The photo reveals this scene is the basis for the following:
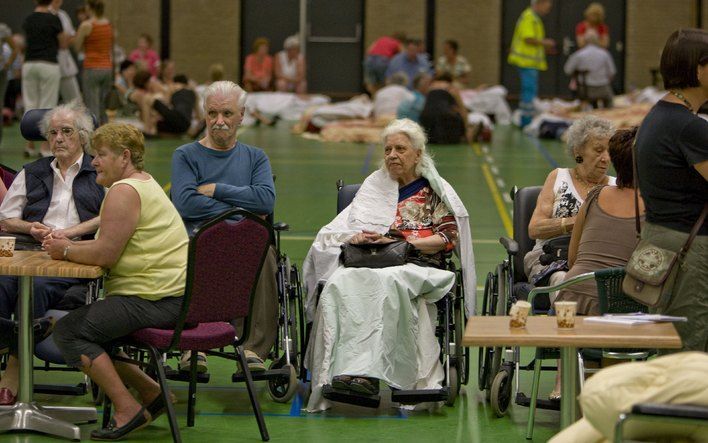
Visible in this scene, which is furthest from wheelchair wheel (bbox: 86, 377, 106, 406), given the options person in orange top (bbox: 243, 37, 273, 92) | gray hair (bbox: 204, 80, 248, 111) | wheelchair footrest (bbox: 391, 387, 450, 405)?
person in orange top (bbox: 243, 37, 273, 92)

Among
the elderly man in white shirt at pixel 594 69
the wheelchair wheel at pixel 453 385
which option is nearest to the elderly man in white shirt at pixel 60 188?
the wheelchair wheel at pixel 453 385

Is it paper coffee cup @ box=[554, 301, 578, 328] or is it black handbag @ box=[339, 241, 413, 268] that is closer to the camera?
paper coffee cup @ box=[554, 301, 578, 328]

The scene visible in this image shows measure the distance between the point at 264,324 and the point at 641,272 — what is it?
2.32 metres

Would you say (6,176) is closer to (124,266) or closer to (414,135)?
(124,266)

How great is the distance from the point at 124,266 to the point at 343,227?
1.50m

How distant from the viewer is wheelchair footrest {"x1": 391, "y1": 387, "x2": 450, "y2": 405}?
19.5ft

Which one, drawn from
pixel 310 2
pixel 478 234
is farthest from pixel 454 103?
pixel 310 2

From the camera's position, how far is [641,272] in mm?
4688

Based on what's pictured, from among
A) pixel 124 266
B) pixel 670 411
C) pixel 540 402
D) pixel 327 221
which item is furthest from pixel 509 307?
pixel 327 221

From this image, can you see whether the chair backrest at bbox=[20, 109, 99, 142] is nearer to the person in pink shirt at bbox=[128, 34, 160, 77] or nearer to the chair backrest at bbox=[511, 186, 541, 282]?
the chair backrest at bbox=[511, 186, 541, 282]

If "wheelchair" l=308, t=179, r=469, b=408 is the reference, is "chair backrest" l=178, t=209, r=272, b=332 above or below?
above

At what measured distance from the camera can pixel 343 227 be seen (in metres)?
6.58

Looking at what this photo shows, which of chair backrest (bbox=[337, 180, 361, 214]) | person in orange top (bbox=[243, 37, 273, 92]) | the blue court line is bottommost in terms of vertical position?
the blue court line

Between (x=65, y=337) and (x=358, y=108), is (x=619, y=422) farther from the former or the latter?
(x=358, y=108)
